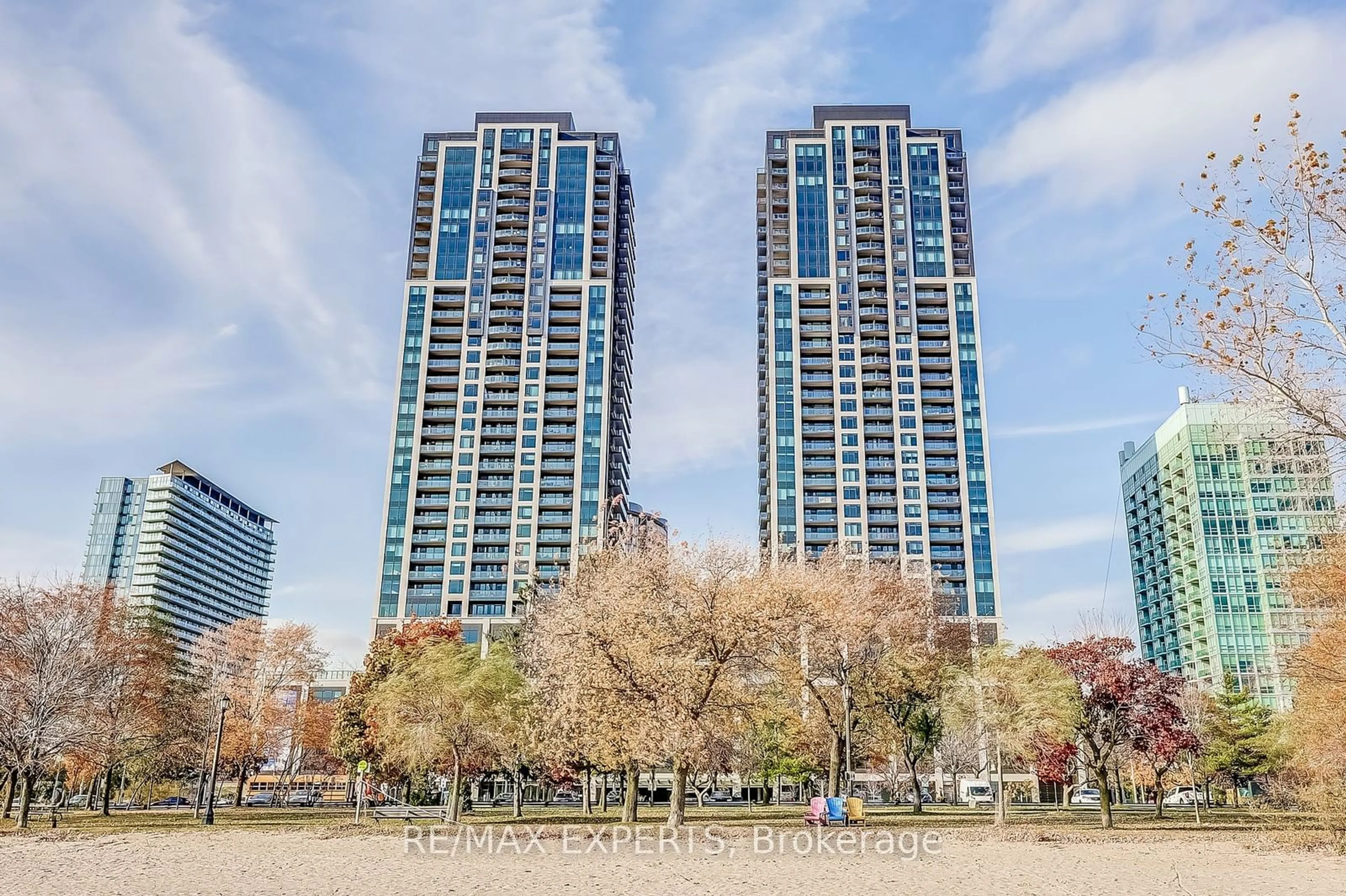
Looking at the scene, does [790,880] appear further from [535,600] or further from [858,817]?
[535,600]

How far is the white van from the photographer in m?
75.2

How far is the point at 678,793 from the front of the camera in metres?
30.2

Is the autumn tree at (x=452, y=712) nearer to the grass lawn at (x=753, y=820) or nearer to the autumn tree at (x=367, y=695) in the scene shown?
the grass lawn at (x=753, y=820)

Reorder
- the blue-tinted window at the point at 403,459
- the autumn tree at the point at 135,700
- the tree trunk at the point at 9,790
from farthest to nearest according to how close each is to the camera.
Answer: the blue-tinted window at the point at 403,459, the autumn tree at the point at 135,700, the tree trunk at the point at 9,790

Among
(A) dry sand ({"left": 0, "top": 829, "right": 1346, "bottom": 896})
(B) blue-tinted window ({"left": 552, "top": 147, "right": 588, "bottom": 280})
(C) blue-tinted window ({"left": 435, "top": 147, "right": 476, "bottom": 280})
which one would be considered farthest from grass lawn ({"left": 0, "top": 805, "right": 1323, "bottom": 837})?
(B) blue-tinted window ({"left": 552, "top": 147, "right": 588, "bottom": 280})

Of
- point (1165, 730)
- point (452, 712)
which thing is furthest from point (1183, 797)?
point (452, 712)

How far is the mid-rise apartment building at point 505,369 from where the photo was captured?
106 m

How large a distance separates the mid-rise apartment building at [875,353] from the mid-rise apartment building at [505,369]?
20.5 m

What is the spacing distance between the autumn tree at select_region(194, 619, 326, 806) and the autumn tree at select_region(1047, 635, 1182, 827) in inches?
1802

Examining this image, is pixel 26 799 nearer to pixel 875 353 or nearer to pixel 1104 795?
pixel 1104 795

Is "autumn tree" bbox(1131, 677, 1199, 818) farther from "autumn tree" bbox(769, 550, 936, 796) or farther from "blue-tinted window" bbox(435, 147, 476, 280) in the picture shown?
"blue-tinted window" bbox(435, 147, 476, 280)

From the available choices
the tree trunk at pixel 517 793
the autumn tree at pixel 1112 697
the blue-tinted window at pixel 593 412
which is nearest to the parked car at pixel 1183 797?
the autumn tree at pixel 1112 697

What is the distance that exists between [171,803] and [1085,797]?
81.0 meters

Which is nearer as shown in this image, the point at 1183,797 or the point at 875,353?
the point at 1183,797
